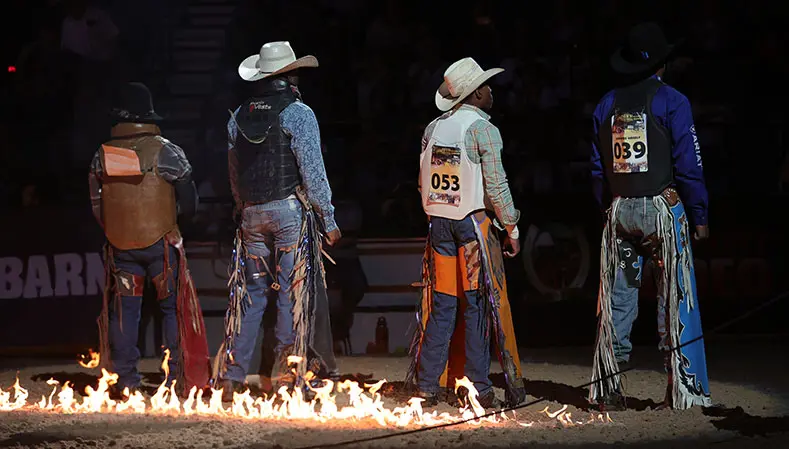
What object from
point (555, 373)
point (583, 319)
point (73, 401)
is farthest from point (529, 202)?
point (73, 401)

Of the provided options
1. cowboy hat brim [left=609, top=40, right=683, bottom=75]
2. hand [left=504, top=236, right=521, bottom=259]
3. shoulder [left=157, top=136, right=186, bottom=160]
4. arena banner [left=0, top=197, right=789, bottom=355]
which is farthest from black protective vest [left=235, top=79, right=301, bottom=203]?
arena banner [left=0, top=197, right=789, bottom=355]

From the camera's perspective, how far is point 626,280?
24.7 ft

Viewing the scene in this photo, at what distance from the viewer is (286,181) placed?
7.73m


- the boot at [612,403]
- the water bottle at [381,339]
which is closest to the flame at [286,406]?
the boot at [612,403]

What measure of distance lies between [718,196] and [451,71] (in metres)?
4.30

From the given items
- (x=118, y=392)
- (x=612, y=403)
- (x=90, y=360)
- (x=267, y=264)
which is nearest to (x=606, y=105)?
(x=612, y=403)

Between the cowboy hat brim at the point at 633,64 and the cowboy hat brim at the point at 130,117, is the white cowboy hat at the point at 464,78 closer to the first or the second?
the cowboy hat brim at the point at 633,64

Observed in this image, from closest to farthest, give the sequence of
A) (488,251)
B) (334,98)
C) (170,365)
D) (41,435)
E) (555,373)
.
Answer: (41,435), (488,251), (170,365), (555,373), (334,98)

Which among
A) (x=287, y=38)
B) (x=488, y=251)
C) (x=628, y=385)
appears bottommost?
(x=628, y=385)

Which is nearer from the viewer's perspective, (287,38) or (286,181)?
(286,181)

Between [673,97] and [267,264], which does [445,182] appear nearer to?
[267,264]

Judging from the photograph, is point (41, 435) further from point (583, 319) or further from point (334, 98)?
point (334, 98)

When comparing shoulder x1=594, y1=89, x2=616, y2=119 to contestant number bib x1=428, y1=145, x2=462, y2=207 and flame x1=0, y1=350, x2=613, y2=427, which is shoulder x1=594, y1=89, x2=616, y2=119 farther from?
flame x1=0, y1=350, x2=613, y2=427

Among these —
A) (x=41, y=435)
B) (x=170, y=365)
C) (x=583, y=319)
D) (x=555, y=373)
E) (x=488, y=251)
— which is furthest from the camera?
(x=583, y=319)
